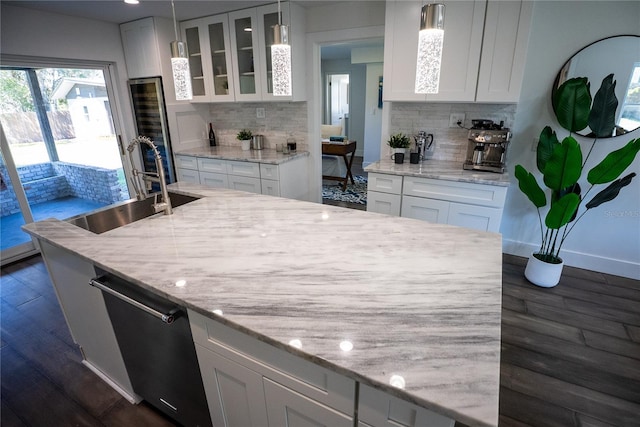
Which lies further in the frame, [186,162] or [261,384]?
[186,162]

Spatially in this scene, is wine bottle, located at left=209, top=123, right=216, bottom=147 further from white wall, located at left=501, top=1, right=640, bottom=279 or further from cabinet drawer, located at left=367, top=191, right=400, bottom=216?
white wall, located at left=501, top=1, right=640, bottom=279

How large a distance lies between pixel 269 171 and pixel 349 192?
1889mm

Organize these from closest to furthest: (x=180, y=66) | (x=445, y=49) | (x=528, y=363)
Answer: (x=180, y=66) → (x=528, y=363) → (x=445, y=49)

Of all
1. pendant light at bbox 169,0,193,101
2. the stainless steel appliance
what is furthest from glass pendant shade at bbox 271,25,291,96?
the stainless steel appliance

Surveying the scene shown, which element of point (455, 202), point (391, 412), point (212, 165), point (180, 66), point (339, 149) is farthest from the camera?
point (339, 149)

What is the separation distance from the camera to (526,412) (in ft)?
5.24

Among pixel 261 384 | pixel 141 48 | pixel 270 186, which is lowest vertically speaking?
pixel 261 384

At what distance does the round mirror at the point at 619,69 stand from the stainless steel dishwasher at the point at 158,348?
Result: 10.7ft

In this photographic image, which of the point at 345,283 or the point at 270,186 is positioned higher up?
the point at 345,283

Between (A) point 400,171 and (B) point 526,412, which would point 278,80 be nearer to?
(A) point 400,171

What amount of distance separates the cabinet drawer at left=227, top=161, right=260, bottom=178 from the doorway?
1.54 m

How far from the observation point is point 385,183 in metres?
2.88

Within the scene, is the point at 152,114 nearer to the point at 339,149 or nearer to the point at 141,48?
the point at 141,48

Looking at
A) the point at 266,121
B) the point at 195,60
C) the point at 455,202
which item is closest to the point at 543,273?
the point at 455,202
